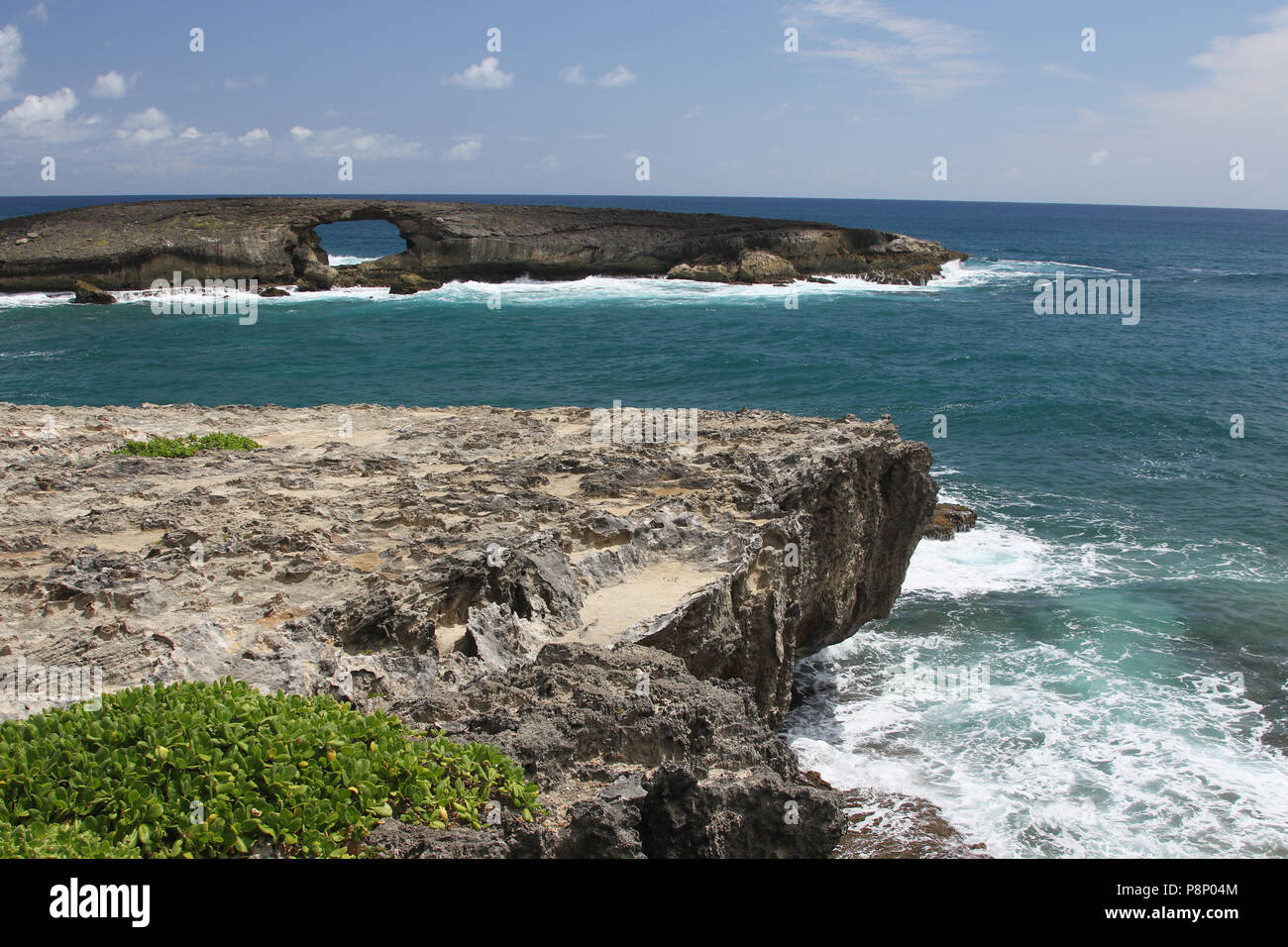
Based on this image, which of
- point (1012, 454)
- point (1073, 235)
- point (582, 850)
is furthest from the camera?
point (1073, 235)

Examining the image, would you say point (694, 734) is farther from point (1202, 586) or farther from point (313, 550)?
point (1202, 586)

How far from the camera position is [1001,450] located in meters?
32.8

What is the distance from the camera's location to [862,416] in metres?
35.9

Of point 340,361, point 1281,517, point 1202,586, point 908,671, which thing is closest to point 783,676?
point 908,671

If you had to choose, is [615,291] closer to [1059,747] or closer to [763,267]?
[763,267]

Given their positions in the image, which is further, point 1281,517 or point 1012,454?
point 1012,454

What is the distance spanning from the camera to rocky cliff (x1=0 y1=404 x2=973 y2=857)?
8148 mm

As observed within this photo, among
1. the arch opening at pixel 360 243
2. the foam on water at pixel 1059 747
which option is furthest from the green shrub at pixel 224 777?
the arch opening at pixel 360 243

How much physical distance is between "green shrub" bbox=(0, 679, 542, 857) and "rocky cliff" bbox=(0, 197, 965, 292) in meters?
66.1

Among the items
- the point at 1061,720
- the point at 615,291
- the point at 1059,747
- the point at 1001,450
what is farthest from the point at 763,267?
the point at 1059,747

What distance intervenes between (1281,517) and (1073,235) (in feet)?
477

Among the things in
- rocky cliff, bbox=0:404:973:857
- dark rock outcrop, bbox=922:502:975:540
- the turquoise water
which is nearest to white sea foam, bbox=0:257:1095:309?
the turquoise water

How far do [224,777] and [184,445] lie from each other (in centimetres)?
1302
